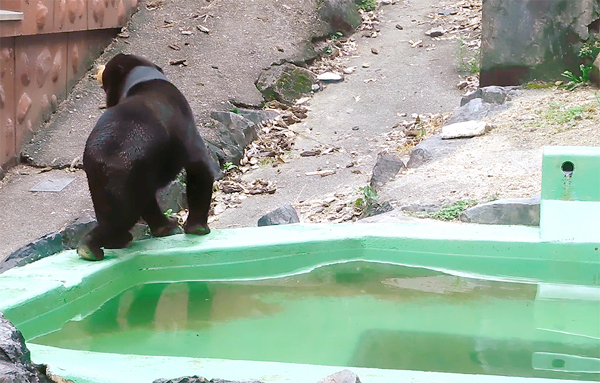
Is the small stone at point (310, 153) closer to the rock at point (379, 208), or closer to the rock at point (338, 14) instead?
the rock at point (379, 208)

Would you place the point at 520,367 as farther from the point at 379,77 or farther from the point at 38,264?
the point at 379,77

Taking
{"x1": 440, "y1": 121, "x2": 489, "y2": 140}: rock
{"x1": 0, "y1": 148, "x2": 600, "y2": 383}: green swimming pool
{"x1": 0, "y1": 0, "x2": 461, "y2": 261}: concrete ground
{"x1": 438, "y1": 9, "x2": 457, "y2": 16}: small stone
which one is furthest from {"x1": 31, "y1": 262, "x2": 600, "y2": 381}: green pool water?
{"x1": 438, "y1": 9, "x2": 457, "y2": 16}: small stone

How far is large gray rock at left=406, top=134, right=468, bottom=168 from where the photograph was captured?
20.8 ft

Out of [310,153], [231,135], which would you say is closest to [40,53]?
[231,135]

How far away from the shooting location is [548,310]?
11.7ft

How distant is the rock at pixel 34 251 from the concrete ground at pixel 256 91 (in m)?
1.31

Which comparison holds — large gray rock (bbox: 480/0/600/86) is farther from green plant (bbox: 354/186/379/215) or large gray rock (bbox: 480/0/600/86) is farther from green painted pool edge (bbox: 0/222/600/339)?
green painted pool edge (bbox: 0/222/600/339)

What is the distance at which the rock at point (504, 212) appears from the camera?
4.47 meters

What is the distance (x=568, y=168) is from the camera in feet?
13.2

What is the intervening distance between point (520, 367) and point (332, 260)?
141 centimetres

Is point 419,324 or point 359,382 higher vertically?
point 359,382

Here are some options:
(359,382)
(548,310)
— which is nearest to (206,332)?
(359,382)

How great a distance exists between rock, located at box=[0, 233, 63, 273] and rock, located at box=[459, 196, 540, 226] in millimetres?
2447

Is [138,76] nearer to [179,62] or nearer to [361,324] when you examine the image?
Answer: [361,324]
